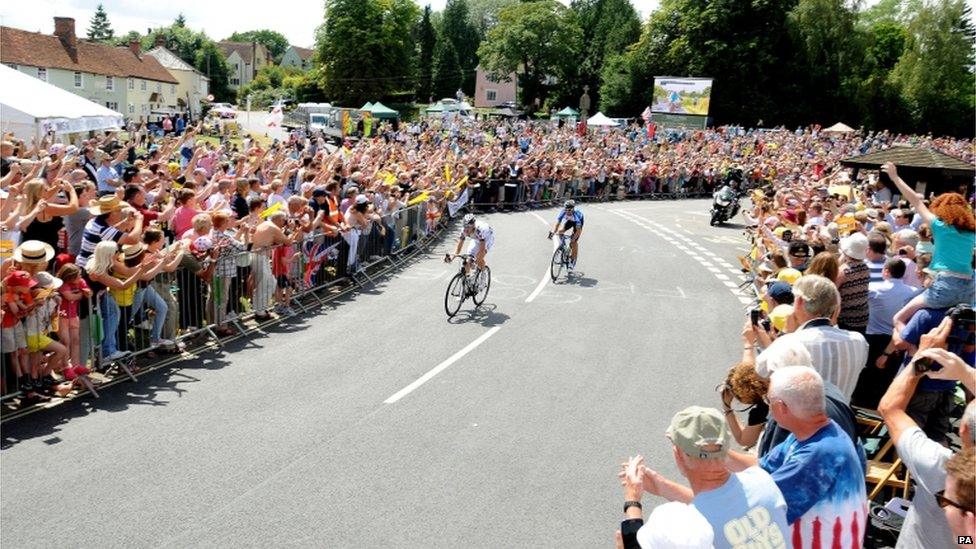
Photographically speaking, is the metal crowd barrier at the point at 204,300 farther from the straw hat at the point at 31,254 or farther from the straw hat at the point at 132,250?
the straw hat at the point at 31,254

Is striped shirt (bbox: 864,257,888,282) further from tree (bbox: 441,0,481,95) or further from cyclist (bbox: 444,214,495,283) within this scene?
tree (bbox: 441,0,481,95)

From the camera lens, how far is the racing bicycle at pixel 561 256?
58.3ft

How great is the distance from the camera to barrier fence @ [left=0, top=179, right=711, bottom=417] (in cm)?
856

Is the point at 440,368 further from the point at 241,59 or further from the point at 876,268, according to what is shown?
the point at 241,59

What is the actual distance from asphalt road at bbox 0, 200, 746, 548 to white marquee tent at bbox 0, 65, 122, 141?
7.83 m

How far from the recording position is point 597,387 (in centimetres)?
1005

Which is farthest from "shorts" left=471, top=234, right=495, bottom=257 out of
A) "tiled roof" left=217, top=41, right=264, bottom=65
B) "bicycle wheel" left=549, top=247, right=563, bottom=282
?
"tiled roof" left=217, top=41, right=264, bottom=65

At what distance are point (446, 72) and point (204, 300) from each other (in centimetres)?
10673

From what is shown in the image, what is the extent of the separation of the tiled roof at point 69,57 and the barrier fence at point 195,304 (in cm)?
4968

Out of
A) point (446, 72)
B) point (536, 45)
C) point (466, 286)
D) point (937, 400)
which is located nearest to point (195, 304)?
point (466, 286)

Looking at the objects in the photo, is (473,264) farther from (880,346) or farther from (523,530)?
(523,530)

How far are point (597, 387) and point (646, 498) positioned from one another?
3.11 m

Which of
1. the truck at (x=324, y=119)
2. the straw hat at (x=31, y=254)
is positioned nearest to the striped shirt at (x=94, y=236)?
the straw hat at (x=31, y=254)

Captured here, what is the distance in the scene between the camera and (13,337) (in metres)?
7.89
